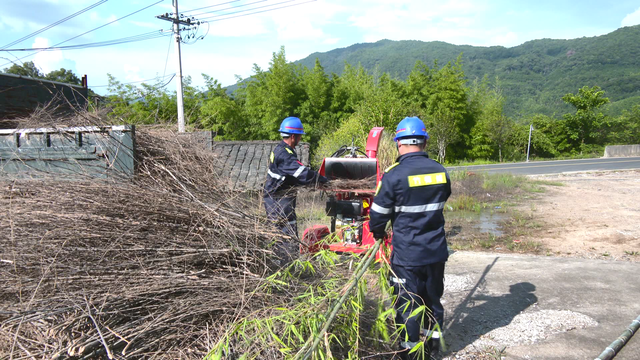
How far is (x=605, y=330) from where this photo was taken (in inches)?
135

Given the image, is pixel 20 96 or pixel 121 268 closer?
pixel 121 268

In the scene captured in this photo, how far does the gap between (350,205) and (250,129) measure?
2125 cm

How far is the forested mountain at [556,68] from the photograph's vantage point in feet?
262

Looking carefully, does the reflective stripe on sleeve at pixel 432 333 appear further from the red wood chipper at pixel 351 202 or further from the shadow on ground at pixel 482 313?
the red wood chipper at pixel 351 202

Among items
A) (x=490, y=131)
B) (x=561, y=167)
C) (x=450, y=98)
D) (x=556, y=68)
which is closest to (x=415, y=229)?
(x=561, y=167)

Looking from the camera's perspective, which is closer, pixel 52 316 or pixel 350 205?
pixel 52 316

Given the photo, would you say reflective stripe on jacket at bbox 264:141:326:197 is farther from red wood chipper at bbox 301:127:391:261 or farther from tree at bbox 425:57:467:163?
tree at bbox 425:57:467:163

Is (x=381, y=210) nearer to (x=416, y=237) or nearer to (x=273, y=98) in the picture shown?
(x=416, y=237)

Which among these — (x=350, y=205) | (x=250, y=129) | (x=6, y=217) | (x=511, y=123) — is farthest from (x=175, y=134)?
(x=511, y=123)

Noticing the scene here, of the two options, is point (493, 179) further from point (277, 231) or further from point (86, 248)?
point (86, 248)

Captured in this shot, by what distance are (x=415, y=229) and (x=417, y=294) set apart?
499 millimetres

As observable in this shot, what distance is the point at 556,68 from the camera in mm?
118438

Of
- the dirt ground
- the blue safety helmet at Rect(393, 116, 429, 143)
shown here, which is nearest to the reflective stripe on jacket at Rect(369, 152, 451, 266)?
the blue safety helmet at Rect(393, 116, 429, 143)

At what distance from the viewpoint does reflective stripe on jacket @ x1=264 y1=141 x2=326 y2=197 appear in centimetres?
445
